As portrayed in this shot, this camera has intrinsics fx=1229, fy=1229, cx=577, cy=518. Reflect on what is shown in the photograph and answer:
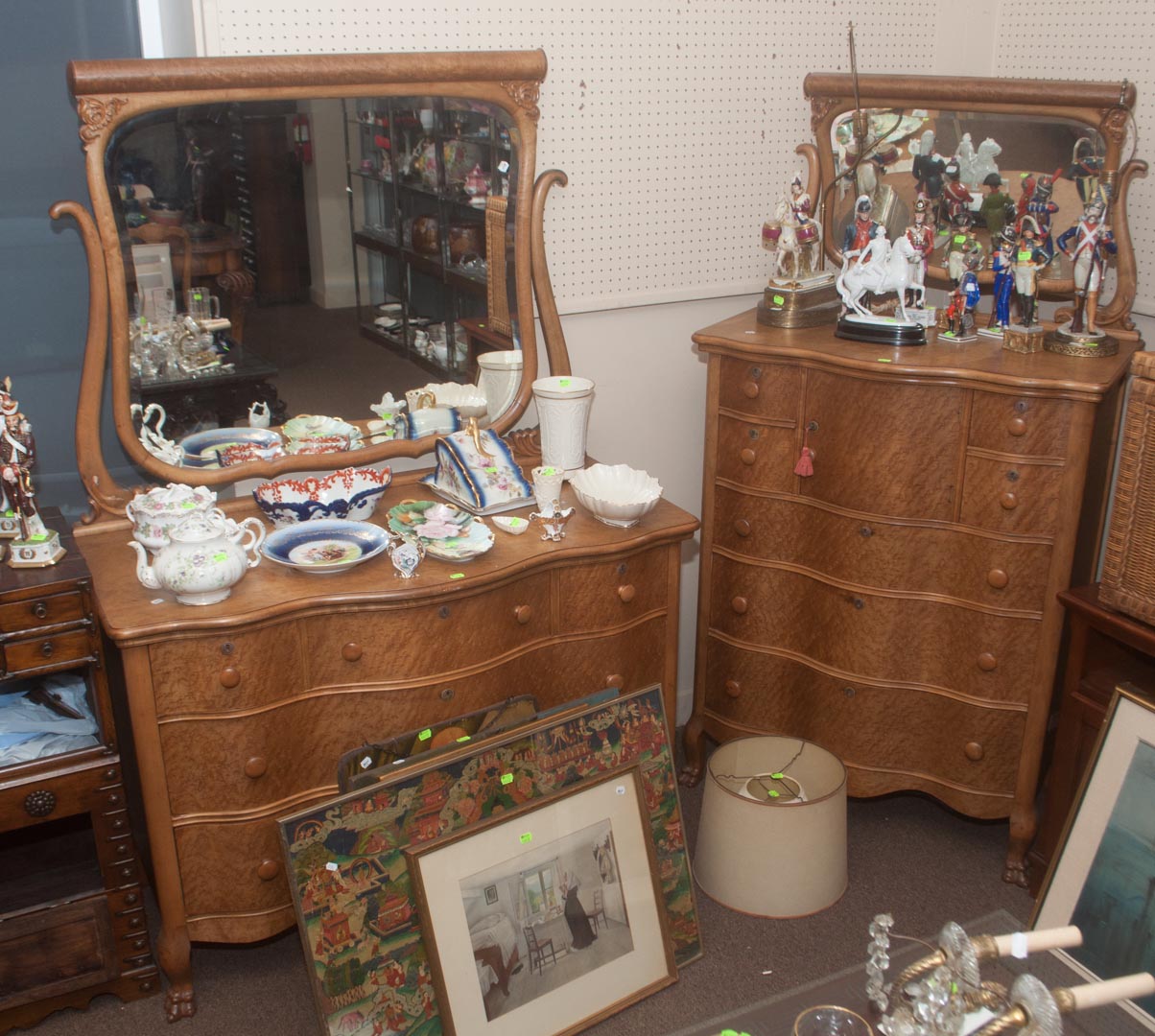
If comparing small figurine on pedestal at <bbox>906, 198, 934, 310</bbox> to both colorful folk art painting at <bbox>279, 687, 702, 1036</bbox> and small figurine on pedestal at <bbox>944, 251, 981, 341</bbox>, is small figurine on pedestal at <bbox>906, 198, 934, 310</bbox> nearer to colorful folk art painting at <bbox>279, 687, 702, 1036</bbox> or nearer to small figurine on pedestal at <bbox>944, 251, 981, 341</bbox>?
small figurine on pedestal at <bbox>944, 251, 981, 341</bbox>

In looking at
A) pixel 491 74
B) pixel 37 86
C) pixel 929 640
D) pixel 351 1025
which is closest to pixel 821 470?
pixel 929 640

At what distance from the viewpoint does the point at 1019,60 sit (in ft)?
12.1

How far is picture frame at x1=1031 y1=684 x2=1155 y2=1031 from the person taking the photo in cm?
263

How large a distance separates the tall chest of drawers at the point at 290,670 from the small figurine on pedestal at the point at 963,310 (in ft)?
3.04

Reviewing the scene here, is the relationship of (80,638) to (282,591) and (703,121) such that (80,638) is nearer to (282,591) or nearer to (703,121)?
(282,591)

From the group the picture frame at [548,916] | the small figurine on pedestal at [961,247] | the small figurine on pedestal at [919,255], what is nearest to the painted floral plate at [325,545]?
the picture frame at [548,916]

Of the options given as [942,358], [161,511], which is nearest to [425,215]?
[161,511]

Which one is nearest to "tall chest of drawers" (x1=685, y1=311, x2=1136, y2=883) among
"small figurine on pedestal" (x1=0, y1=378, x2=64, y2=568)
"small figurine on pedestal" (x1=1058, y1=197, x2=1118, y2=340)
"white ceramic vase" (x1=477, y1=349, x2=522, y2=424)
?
"small figurine on pedestal" (x1=1058, y1=197, x2=1118, y2=340)

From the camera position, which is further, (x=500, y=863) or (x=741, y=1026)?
(x=500, y=863)

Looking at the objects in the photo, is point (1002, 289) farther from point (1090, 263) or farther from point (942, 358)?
point (942, 358)

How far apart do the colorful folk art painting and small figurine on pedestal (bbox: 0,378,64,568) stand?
2.62 ft

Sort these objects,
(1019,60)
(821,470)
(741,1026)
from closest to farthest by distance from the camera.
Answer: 1. (741,1026)
2. (821,470)
3. (1019,60)

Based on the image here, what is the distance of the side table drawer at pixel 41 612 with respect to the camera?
258 cm

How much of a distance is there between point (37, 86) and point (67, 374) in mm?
648
